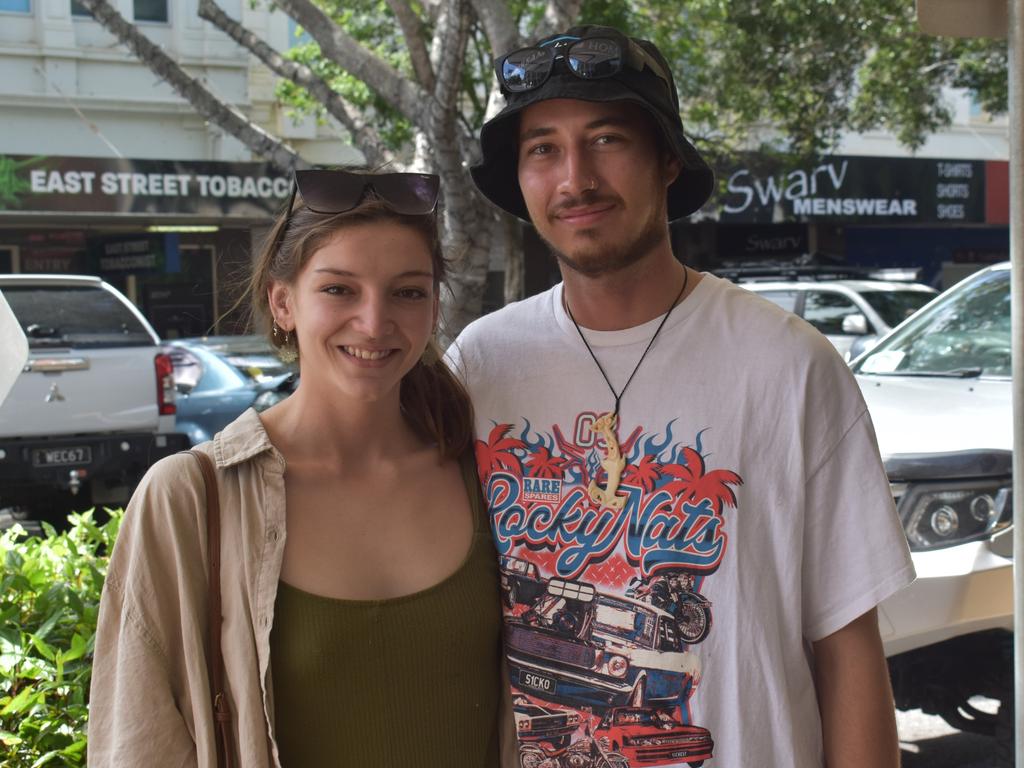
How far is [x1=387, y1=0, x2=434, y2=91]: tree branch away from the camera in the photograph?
8.96 m

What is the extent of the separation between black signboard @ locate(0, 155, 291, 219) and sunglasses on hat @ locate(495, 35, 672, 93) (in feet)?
45.9

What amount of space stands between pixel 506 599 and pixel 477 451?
12.2 inches

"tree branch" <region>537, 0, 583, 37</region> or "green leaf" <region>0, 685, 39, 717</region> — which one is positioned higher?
"tree branch" <region>537, 0, 583, 37</region>

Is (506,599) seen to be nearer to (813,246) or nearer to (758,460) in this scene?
(758,460)

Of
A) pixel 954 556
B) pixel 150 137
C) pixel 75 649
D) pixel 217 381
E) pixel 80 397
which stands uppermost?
pixel 150 137

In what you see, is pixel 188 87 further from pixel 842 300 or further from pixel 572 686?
pixel 572 686

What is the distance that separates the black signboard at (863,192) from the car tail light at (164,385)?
11.6 metres

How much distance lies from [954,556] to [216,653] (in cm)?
283

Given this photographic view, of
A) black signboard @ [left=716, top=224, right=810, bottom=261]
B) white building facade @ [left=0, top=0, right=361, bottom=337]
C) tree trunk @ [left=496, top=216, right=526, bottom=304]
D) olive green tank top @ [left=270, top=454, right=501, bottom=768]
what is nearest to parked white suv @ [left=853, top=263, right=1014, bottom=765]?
olive green tank top @ [left=270, top=454, right=501, bottom=768]

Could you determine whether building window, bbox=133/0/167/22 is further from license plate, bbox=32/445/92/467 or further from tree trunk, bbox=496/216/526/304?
license plate, bbox=32/445/92/467

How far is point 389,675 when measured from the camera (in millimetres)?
2191

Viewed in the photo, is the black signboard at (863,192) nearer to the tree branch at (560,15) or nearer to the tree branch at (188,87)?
the tree branch at (188,87)

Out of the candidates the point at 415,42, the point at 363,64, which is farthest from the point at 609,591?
the point at 363,64

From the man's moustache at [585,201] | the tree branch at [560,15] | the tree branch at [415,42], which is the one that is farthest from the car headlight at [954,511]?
the tree branch at [415,42]
